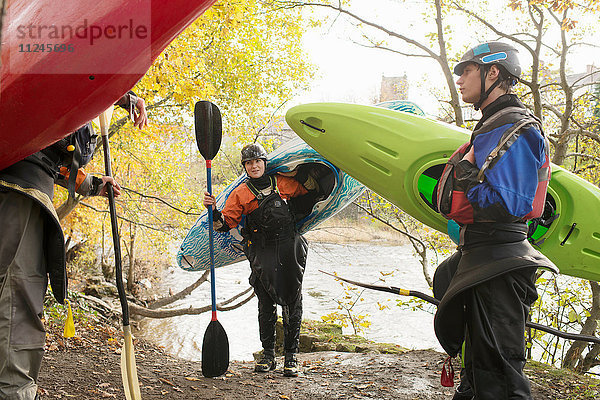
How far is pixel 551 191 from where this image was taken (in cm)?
289

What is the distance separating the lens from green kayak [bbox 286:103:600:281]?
113 inches

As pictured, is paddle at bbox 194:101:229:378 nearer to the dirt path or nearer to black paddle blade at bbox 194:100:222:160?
black paddle blade at bbox 194:100:222:160

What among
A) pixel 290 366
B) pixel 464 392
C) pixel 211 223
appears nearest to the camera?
pixel 464 392

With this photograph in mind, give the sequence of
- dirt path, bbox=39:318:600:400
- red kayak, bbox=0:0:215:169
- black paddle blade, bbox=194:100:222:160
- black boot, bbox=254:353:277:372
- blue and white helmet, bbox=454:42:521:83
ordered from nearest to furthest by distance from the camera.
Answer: red kayak, bbox=0:0:215:169
blue and white helmet, bbox=454:42:521:83
dirt path, bbox=39:318:600:400
black paddle blade, bbox=194:100:222:160
black boot, bbox=254:353:277:372

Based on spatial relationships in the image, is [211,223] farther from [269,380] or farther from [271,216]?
[269,380]

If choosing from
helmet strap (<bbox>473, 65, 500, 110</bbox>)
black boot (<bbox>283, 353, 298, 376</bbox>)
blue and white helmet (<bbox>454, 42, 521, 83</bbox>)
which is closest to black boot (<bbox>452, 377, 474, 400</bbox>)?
black boot (<bbox>283, 353, 298, 376</bbox>)

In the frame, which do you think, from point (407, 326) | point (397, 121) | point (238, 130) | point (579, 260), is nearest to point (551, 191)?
point (579, 260)

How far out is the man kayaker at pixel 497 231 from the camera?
196 cm

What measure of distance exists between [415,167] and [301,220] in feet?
4.51

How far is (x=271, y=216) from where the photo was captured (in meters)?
3.68

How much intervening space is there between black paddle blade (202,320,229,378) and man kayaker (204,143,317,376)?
1.59 ft

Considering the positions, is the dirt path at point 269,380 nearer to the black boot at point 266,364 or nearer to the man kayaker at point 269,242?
the black boot at point 266,364

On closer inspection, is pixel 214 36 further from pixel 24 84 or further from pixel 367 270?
pixel 367 270

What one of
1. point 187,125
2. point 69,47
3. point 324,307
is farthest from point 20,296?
point 324,307
